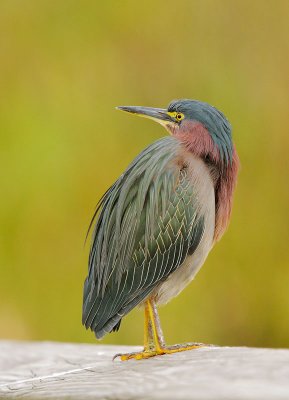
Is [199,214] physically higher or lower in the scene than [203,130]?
lower

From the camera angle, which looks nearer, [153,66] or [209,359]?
[209,359]

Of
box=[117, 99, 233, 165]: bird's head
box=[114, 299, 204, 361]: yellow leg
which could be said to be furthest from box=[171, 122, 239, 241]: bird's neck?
box=[114, 299, 204, 361]: yellow leg

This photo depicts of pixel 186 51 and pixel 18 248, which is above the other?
pixel 186 51

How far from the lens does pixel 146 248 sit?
7.76 feet

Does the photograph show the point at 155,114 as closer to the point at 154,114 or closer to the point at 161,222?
the point at 154,114

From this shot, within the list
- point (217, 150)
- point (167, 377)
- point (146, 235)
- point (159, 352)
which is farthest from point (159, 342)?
point (217, 150)

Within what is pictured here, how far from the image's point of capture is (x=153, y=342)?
95.8 inches

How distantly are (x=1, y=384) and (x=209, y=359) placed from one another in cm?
59

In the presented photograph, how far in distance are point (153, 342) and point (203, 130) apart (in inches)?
22.2

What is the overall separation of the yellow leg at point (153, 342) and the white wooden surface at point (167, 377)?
46 mm

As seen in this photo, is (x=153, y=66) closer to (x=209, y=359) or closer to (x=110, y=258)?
(x=110, y=258)

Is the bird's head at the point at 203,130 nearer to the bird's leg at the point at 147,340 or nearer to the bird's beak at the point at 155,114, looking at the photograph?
the bird's beak at the point at 155,114

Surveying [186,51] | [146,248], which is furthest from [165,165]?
[186,51]

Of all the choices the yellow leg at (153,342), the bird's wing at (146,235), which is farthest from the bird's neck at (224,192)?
the yellow leg at (153,342)
